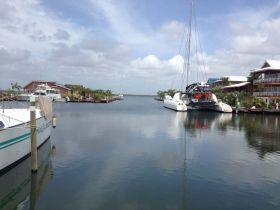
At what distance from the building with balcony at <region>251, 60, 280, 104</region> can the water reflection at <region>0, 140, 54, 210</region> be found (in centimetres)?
6557

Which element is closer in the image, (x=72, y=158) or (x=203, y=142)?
(x=72, y=158)

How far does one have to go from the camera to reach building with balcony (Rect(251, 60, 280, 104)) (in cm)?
7331

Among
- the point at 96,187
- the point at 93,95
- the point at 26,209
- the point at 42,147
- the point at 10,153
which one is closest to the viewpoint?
the point at 26,209

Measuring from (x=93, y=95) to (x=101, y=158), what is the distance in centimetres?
11890

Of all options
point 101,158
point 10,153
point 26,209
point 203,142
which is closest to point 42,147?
point 101,158

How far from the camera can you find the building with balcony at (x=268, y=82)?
7331 centimetres

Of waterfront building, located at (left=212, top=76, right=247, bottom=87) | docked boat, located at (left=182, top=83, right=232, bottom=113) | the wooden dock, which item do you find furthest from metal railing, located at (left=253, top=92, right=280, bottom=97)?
waterfront building, located at (left=212, top=76, right=247, bottom=87)

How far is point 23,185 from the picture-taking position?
16.6m

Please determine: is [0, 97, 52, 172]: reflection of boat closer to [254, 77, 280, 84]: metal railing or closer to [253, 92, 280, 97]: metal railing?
[254, 77, 280, 84]: metal railing

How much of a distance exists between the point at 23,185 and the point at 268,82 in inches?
2749

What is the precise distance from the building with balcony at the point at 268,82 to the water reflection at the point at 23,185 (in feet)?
215

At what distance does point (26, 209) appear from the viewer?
Result: 14008 millimetres

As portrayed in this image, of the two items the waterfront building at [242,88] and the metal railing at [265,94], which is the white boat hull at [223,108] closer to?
the metal railing at [265,94]

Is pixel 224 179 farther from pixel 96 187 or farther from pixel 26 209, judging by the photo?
pixel 26 209
